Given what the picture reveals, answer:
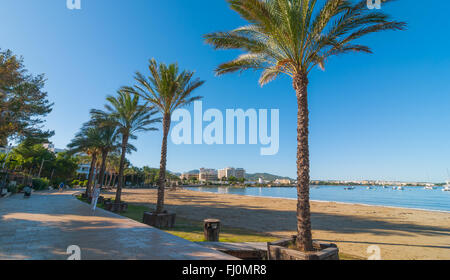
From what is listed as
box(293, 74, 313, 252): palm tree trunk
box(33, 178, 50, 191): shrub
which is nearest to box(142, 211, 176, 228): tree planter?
box(293, 74, 313, 252): palm tree trunk

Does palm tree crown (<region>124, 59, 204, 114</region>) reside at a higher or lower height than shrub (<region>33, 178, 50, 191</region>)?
higher

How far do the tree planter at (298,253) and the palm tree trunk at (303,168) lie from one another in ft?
1.20

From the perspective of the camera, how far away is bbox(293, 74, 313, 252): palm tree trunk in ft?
16.6

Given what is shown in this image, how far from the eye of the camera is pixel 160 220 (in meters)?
9.54

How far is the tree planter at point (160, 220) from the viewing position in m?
9.52

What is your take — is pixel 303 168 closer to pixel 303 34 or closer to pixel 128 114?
pixel 303 34

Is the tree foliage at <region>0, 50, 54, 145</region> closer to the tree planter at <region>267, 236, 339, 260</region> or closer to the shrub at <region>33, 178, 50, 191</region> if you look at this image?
the tree planter at <region>267, 236, 339, 260</region>

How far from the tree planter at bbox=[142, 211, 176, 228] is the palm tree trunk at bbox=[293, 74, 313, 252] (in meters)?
Answer: 6.43

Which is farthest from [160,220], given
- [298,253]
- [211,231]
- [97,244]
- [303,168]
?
[303,168]

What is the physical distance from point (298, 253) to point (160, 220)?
22.5ft

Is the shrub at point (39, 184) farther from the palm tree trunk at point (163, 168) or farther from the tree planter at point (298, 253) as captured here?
the tree planter at point (298, 253)
